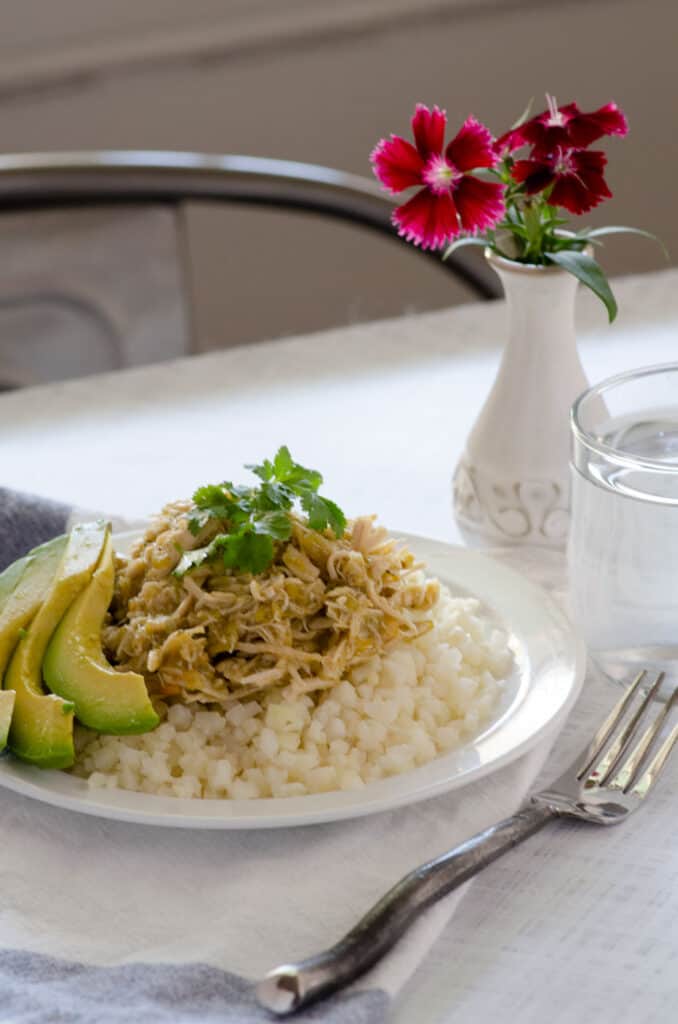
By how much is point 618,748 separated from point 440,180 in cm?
39

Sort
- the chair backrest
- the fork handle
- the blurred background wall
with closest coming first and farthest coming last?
the fork handle
the chair backrest
the blurred background wall

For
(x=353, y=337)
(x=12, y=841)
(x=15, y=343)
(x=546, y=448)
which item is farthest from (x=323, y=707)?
(x=15, y=343)

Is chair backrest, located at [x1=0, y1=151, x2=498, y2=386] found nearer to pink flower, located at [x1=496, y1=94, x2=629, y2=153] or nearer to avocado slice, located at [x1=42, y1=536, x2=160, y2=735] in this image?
pink flower, located at [x1=496, y1=94, x2=629, y2=153]

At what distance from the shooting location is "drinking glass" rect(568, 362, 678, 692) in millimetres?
890

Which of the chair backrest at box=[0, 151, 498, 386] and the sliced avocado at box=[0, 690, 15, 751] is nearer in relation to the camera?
the sliced avocado at box=[0, 690, 15, 751]

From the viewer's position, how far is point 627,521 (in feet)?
2.95

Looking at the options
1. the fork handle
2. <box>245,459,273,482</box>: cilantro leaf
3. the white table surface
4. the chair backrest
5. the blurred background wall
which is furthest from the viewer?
the blurred background wall

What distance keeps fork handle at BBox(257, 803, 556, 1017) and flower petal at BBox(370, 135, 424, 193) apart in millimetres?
440

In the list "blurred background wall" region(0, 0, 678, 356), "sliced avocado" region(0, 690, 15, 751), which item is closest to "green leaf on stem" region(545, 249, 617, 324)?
"sliced avocado" region(0, 690, 15, 751)

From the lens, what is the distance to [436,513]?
3.93 ft

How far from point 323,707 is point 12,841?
191mm

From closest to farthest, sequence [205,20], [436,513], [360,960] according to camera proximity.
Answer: [360,960], [436,513], [205,20]

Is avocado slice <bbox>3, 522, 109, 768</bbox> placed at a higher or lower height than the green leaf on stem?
lower

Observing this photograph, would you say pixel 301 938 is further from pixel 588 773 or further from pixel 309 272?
pixel 309 272
